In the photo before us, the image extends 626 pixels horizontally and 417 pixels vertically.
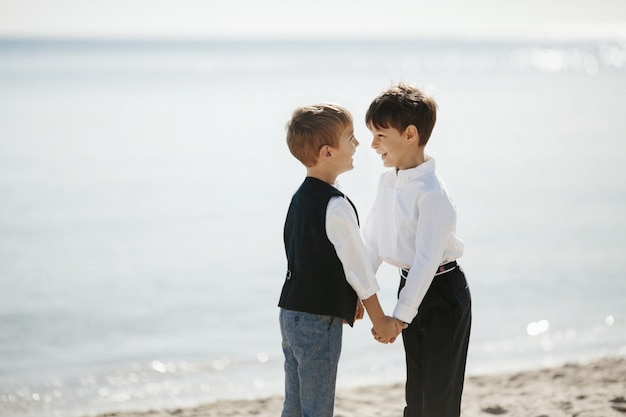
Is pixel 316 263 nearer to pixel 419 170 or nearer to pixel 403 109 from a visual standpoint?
pixel 419 170

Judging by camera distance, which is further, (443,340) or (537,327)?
(537,327)

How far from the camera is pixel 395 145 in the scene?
10.2ft

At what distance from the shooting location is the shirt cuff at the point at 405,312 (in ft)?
10.0

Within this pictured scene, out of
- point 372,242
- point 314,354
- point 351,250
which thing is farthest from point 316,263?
point 372,242

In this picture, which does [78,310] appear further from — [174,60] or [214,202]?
[174,60]

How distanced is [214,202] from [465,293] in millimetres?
7994

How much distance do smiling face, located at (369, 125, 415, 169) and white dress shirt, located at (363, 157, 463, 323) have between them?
0.04 metres

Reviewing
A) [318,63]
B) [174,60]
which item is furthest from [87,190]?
[174,60]

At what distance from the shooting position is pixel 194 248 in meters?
8.66

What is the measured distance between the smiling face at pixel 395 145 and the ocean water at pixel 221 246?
0.19 metres

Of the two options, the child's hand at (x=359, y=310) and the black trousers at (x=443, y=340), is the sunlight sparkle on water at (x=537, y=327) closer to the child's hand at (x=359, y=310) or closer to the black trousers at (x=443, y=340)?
the black trousers at (x=443, y=340)

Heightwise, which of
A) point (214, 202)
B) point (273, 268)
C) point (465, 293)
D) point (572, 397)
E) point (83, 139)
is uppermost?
point (83, 139)

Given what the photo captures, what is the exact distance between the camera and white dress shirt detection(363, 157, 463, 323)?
9.87 ft

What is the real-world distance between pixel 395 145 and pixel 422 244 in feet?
1.25
